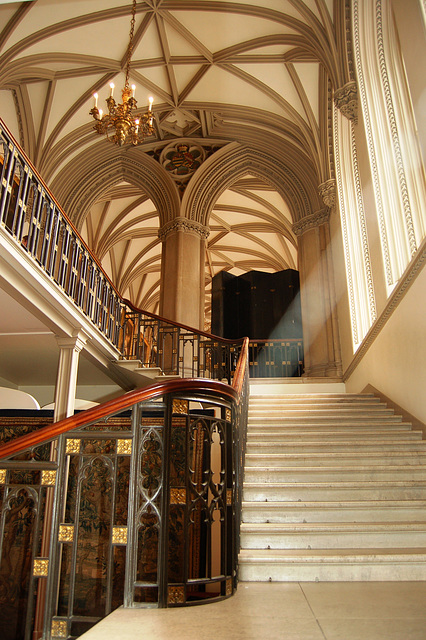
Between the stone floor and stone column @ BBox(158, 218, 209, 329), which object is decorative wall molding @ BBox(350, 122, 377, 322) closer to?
stone column @ BBox(158, 218, 209, 329)

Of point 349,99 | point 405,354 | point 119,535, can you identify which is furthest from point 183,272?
point 119,535

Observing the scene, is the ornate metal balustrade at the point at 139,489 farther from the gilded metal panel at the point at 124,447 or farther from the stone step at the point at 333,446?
the stone step at the point at 333,446

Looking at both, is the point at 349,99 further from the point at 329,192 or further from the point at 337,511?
the point at 337,511

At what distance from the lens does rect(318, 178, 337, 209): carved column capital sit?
1030 cm

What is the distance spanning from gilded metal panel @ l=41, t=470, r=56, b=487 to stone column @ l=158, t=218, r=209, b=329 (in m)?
8.72

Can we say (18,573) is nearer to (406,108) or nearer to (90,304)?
(90,304)

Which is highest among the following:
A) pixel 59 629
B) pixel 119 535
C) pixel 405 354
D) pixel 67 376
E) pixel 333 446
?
pixel 405 354

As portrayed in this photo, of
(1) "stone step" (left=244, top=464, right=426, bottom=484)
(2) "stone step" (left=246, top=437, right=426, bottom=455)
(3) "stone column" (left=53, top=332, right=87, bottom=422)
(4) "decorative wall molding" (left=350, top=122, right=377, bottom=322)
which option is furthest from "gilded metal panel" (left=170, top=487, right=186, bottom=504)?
(4) "decorative wall molding" (left=350, top=122, right=377, bottom=322)

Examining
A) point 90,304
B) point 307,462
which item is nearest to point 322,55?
point 90,304

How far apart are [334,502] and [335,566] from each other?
81cm

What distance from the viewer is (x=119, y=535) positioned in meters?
2.60

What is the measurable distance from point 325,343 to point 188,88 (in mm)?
6348

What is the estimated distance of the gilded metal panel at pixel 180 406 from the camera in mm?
2854

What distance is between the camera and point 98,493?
20.0 ft
